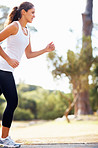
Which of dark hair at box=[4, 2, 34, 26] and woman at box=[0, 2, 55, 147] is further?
dark hair at box=[4, 2, 34, 26]

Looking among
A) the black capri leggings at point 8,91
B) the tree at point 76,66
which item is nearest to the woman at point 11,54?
the black capri leggings at point 8,91

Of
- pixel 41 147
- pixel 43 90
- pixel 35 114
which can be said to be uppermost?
pixel 41 147

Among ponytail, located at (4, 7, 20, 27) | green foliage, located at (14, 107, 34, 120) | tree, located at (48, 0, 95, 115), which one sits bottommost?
green foliage, located at (14, 107, 34, 120)

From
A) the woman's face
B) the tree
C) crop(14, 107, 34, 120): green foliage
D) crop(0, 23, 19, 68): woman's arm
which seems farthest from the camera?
crop(14, 107, 34, 120): green foliage

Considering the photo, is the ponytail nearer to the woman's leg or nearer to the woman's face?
the woman's face

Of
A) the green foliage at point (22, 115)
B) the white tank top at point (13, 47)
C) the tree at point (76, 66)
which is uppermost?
the white tank top at point (13, 47)

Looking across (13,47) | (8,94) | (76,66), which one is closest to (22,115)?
(76,66)

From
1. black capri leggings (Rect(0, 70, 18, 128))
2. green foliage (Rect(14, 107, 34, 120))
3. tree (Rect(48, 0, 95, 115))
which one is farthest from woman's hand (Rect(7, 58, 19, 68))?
green foliage (Rect(14, 107, 34, 120))

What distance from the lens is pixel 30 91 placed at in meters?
23.4

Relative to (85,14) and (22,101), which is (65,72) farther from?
(22,101)

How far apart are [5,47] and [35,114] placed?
1708 centimetres

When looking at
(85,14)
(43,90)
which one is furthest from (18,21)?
(43,90)

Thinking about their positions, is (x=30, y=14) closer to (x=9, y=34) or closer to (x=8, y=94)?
(x=9, y=34)

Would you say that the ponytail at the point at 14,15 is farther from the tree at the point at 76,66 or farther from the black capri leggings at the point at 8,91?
the tree at the point at 76,66
